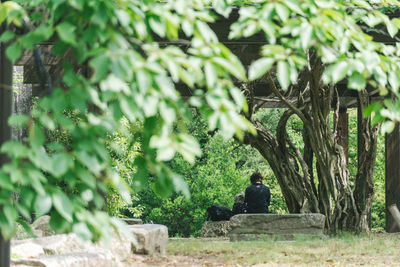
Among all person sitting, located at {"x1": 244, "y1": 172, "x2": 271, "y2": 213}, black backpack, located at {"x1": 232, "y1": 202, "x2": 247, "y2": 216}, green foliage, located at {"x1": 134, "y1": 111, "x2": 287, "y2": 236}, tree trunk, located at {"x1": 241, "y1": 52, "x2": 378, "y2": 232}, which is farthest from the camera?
green foliage, located at {"x1": 134, "y1": 111, "x2": 287, "y2": 236}

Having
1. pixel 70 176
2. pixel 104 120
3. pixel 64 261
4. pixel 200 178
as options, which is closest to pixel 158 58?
Result: pixel 104 120

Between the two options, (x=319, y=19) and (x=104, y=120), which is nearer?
(x=104, y=120)

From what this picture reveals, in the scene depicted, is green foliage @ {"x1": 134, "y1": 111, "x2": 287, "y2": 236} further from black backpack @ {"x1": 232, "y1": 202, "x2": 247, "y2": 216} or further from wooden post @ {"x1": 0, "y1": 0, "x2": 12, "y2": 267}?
wooden post @ {"x1": 0, "y1": 0, "x2": 12, "y2": 267}

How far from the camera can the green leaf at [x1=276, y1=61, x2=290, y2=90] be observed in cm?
241

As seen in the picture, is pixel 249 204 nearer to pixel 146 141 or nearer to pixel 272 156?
pixel 272 156

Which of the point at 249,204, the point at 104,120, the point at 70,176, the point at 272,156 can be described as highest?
the point at 104,120

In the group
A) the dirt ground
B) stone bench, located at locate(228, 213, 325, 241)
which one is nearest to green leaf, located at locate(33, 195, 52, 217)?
the dirt ground

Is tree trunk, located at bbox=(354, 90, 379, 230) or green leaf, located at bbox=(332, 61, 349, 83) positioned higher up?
green leaf, located at bbox=(332, 61, 349, 83)

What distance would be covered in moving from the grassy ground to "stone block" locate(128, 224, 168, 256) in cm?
12

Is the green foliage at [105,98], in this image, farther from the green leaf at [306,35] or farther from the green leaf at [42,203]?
the green leaf at [306,35]

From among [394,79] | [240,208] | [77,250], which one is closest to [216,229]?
[240,208]

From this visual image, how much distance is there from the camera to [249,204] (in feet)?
36.2

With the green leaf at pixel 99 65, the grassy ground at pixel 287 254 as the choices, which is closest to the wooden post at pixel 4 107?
the green leaf at pixel 99 65

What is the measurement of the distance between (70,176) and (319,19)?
1184mm
